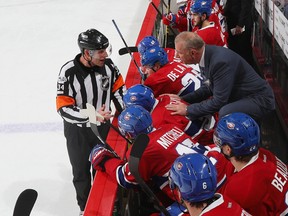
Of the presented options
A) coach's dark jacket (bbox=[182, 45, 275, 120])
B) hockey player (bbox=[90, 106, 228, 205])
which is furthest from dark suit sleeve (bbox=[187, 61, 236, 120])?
hockey player (bbox=[90, 106, 228, 205])

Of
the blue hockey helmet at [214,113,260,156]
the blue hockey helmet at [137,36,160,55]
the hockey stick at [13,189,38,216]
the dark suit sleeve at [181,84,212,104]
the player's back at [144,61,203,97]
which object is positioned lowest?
the dark suit sleeve at [181,84,212,104]

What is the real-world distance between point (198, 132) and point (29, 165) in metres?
1.33

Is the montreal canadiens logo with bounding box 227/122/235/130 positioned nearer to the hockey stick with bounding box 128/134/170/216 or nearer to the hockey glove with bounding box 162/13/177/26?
the hockey stick with bounding box 128/134/170/216

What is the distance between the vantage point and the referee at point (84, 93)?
2670 mm

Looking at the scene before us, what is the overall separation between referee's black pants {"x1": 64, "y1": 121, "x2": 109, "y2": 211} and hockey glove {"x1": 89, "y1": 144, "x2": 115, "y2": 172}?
546mm

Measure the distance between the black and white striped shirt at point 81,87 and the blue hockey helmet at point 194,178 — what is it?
1.09m

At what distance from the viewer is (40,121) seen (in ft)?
13.0

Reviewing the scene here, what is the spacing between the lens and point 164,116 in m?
2.52

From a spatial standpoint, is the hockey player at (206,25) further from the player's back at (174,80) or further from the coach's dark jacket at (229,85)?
the coach's dark jacket at (229,85)

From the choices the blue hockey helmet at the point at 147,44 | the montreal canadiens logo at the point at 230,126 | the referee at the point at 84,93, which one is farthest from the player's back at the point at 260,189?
the blue hockey helmet at the point at 147,44

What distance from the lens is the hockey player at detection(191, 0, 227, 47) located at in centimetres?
355

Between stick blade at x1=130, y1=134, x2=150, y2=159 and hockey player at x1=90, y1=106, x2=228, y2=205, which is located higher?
stick blade at x1=130, y1=134, x2=150, y2=159

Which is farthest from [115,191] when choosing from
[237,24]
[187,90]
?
[237,24]

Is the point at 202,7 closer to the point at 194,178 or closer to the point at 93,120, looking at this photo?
the point at 93,120
